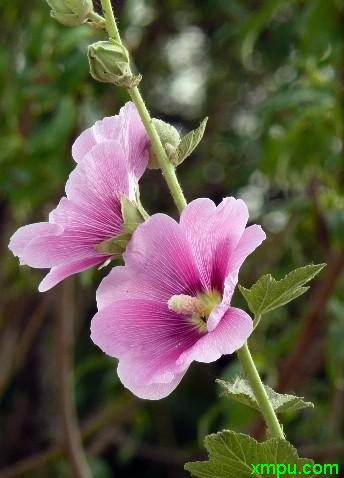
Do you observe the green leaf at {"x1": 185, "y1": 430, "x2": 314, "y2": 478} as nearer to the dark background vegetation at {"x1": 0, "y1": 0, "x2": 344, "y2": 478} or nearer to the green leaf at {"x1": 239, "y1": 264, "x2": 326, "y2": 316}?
the green leaf at {"x1": 239, "y1": 264, "x2": 326, "y2": 316}

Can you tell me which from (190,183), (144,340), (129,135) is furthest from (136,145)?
(190,183)

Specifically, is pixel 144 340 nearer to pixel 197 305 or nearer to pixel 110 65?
pixel 197 305

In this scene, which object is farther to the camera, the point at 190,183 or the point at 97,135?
the point at 190,183

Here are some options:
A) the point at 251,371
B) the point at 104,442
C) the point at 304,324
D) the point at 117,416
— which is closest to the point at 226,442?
the point at 251,371

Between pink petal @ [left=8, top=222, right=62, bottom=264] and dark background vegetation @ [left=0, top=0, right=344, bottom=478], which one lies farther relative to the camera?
dark background vegetation @ [left=0, top=0, right=344, bottom=478]

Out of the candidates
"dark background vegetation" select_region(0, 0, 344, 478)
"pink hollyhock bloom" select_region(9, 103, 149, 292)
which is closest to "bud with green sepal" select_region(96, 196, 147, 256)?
"pink hollyhock bloom" select_region(9, 103, 149, 292)

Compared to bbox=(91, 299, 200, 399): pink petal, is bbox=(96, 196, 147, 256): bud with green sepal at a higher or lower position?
higher
